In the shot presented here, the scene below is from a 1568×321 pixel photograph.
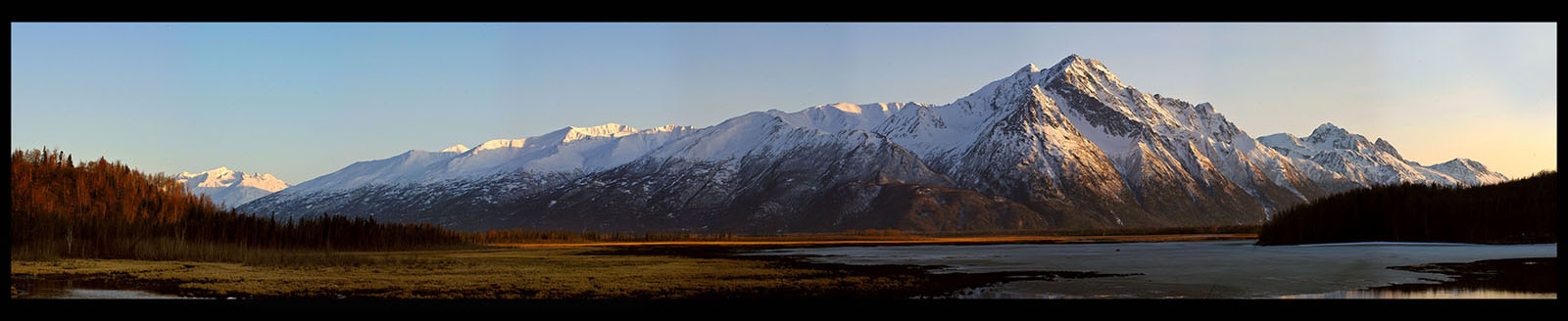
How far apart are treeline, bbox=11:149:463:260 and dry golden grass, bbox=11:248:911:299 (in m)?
4.00

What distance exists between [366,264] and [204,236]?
13097 mm

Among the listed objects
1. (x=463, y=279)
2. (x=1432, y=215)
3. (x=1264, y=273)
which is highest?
(x=1432, y=215)

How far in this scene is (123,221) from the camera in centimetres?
4278

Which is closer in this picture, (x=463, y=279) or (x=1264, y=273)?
(x=1264, y=273)

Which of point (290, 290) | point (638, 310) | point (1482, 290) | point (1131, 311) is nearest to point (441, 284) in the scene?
point (290, 290)

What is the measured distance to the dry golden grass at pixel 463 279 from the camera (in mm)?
24781

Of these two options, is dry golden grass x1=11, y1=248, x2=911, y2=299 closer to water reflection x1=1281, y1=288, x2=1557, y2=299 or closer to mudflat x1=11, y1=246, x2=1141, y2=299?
mudflat x1=11, y1=246, x2=1141, y2=299

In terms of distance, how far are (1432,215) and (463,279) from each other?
41.6 m

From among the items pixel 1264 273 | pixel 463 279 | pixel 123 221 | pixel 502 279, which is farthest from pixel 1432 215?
pixel 123 221

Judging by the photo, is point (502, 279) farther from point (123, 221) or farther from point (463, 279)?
point (123, 221)

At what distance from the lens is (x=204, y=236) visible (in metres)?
46.2

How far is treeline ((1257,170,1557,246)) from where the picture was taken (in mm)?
43000
